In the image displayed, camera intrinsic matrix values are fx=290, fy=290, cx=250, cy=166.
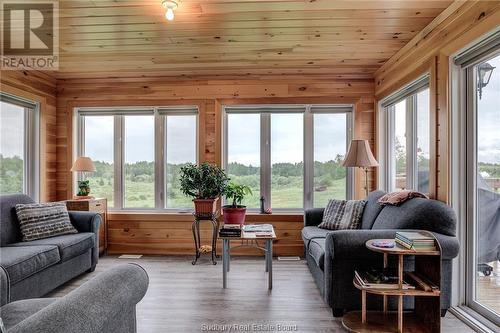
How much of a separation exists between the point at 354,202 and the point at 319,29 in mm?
1941

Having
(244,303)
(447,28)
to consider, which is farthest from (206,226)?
(447,28)

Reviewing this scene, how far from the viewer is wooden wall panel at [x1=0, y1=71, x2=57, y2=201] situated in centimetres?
365

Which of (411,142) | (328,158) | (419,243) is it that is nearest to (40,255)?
(419,243)

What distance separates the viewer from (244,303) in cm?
256

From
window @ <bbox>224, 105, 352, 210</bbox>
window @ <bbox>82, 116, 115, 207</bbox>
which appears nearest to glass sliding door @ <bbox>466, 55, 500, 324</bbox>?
window @ <bbox>224, 105, 352, 210</bbox>

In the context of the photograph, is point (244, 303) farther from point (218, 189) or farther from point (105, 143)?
point (105, 143)

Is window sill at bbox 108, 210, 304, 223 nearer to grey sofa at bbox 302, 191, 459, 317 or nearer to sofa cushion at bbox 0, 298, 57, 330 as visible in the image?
grey sofa at bbox 302, 191, 459, 317

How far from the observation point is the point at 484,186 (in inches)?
91.0

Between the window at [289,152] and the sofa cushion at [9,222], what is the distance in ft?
8.16

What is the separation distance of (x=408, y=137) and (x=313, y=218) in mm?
1450

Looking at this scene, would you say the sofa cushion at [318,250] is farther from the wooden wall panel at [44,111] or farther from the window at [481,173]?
the wooden wall panel at [44,111]

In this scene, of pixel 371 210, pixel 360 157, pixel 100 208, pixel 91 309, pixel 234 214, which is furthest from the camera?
pixel 100 208

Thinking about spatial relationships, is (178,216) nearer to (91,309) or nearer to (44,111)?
(44,111)

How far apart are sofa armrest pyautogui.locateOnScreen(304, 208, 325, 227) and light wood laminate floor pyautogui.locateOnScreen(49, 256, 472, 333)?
1.69 ft
